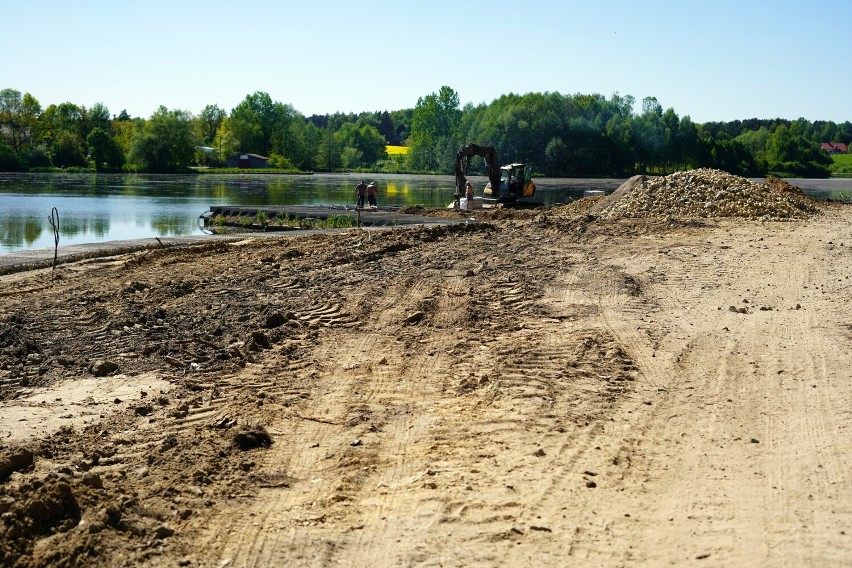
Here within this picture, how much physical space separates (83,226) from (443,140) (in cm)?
9417

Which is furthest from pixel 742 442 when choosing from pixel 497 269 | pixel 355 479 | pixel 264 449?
pixel 497 269

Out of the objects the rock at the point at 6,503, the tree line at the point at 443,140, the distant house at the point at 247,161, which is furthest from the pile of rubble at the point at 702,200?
the distant house at the point at 247,161

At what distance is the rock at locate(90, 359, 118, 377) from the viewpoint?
8281 mm

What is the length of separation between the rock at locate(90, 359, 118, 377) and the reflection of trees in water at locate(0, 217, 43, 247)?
2094 cm

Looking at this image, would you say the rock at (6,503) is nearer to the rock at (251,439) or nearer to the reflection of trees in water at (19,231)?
the rock at (251,439)

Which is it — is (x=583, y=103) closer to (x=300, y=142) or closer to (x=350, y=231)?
(x=300, y=142)

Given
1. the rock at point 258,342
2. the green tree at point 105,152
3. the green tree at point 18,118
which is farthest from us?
the green tree at point 18,118

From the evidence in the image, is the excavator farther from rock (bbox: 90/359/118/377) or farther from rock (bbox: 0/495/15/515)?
rock (bbox: 0/495/15/515)

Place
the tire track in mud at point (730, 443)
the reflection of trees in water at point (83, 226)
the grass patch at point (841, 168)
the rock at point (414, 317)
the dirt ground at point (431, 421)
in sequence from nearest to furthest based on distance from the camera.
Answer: the tire track in mud at point (730, 443), the dirt ground at point (431, 421), the rock at point (414, 317), the reflection of trees in water at point (83, 226), the grass patch at point (841, 168)

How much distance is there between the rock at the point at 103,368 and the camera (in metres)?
8.28

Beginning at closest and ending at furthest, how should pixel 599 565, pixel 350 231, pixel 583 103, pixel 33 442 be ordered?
pixel 599 565 → pixel 33 442 → pixel 350 231 → pixel 583 103

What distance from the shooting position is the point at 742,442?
21.2 ft

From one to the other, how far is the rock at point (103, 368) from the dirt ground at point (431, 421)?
0.8 inches

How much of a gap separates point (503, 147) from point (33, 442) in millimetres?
103060
